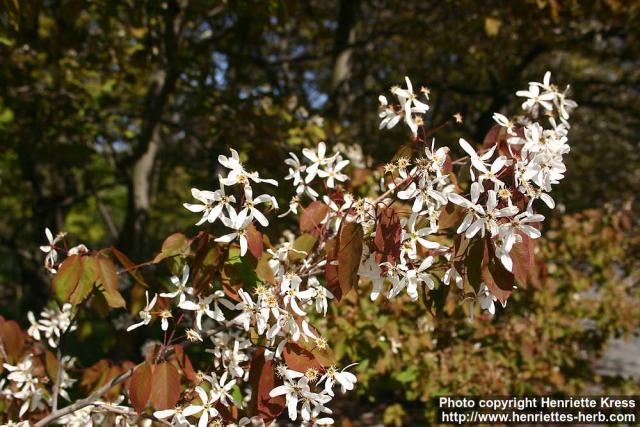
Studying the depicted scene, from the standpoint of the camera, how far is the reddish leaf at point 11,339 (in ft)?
6.93

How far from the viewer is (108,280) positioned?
1824 millimetres

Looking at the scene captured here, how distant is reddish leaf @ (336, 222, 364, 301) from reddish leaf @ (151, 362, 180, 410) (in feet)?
1.91

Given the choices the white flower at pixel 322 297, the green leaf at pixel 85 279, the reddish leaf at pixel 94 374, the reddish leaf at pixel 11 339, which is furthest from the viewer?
the reddish leaf at pixel 94 374

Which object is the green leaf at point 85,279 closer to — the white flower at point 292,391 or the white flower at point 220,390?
the white flower at point 220,390

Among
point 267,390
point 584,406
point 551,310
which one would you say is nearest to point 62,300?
point 267,390

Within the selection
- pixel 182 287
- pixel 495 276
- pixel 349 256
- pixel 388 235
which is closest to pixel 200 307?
pixel 182 287

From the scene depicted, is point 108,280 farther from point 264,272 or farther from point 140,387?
point 264,272

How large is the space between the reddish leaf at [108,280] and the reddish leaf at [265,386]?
0.53 m

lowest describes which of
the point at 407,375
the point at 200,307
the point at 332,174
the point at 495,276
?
the point at 407,375

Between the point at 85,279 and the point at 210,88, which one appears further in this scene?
the point at 210,88

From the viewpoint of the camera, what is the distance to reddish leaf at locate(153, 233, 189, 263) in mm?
1732

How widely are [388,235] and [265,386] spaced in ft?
1.80

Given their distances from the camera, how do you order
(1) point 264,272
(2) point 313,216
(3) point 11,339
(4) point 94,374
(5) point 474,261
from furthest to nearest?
(4) point 94,374
(3) point 11,339
(2) point 313,216
(1) point 264,272
(5) point 474,261

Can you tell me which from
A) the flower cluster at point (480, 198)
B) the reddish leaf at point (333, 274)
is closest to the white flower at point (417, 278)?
the flower cluster at point (480, 198)
